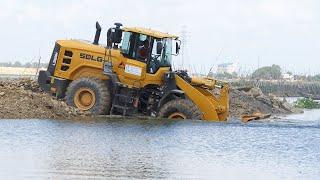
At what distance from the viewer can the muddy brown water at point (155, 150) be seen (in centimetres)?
1435

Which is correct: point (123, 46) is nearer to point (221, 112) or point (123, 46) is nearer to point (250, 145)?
point (221, 112)

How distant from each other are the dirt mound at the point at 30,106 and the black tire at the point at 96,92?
405 mm

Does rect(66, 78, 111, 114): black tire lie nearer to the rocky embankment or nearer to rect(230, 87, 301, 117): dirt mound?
the rocky embankment

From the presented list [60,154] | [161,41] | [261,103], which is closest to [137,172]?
[60,154]

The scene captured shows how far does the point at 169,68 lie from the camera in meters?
27.9

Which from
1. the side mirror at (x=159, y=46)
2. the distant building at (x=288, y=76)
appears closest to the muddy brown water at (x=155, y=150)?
the side mirror at (x=159, y=46)

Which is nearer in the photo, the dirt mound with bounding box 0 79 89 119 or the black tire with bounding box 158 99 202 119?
the dirt mound with bounding box 0 79 89 119

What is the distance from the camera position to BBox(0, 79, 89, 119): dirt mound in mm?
25564

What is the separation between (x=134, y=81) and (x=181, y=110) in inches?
76.9

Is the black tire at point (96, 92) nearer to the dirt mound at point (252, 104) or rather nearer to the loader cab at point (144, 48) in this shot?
the loader cab at point (144, 48)

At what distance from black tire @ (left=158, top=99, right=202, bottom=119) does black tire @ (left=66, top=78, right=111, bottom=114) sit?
1910mm

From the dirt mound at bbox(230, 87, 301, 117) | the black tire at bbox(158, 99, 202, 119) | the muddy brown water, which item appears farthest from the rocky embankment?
the dirt mound at bbox(230, 87, 301, 117)

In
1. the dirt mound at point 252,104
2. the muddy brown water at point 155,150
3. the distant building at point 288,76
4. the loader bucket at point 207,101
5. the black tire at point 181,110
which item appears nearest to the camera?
the muddy brown water at point 155,150

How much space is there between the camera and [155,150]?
59.8ft
